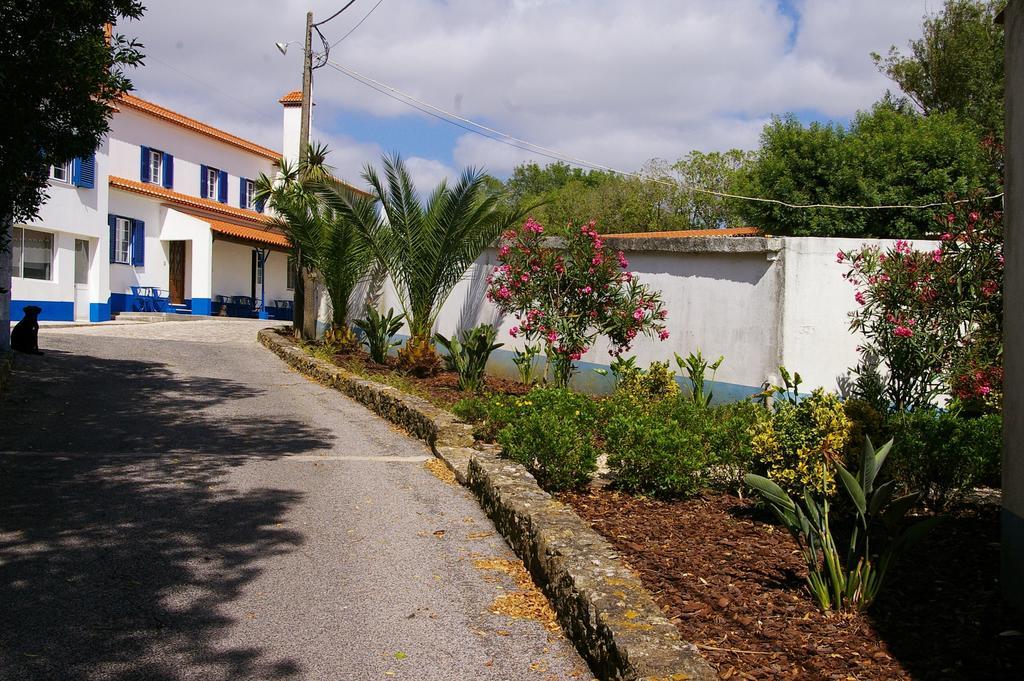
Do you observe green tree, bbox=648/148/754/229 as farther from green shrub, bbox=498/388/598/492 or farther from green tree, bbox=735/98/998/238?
green shrub, bbox=498/388/598/492

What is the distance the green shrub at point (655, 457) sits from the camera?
6.16 meters

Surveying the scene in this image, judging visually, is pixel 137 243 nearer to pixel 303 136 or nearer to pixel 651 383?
pixel 303 136

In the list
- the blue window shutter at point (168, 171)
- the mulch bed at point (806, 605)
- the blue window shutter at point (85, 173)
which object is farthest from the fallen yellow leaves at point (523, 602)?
the blue window shutter at point (168, 171)

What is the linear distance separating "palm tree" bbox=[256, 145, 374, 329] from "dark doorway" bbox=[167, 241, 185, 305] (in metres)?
11.5

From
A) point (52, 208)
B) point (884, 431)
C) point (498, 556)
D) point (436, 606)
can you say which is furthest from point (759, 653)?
point (52, 208)

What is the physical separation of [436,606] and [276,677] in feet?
3.69

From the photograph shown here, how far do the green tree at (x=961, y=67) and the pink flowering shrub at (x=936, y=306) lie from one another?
1780 centimetres

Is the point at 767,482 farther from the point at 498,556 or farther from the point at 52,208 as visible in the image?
the point at 52,208

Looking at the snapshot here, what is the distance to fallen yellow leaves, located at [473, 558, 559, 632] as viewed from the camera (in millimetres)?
4652

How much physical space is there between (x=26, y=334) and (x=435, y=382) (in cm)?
704

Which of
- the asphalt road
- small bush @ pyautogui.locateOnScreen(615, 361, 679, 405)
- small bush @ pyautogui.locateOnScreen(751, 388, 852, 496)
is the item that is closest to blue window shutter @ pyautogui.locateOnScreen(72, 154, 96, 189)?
the asphalt road

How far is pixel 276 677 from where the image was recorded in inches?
151

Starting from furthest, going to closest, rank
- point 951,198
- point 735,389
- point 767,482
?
1. point 735,389
2. point 951,198
3. point 767,482

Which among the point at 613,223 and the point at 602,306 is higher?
the point at 613,223
